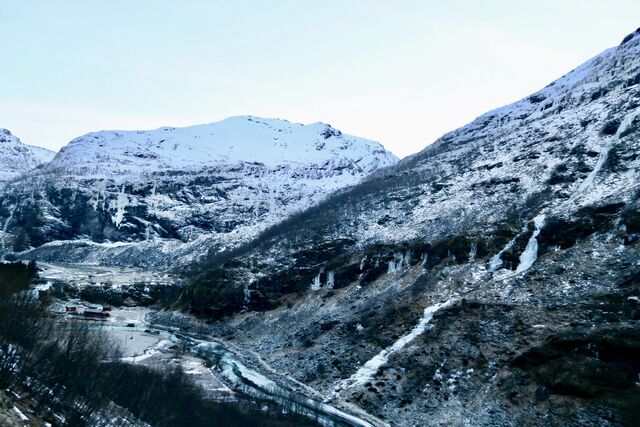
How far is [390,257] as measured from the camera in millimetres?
102562

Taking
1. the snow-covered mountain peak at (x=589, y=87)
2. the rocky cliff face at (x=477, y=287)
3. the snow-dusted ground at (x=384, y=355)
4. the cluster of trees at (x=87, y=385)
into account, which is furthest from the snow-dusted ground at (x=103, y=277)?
the snow-covered mountain peak at (x=589, y=87)

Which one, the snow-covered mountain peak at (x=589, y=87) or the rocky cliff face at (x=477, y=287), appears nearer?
the rocky cliff face at (x=477, y=287)

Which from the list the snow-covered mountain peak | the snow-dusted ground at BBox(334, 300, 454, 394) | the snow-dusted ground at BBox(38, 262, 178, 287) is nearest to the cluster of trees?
the snow-dusted ground at BBox(334, 300, 454, 394)

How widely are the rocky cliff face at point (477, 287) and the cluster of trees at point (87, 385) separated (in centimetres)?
1738

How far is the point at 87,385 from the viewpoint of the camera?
43375 millimetres

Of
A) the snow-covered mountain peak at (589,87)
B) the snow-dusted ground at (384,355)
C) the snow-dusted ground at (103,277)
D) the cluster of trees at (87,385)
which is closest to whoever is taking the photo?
the cluster of trees at (87,385)

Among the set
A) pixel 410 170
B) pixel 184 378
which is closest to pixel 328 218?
pixel 410 170

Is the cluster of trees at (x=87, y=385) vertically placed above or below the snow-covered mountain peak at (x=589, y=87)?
below

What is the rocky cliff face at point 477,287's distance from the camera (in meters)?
54.0

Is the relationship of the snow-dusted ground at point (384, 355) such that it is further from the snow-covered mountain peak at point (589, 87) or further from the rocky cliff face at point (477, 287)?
the snow-covered mountain peak at point (589, 87)

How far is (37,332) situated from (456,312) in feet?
171

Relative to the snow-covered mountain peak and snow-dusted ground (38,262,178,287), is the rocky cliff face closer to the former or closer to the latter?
the snow-covered mountain peak

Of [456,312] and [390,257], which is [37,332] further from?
[390,257]

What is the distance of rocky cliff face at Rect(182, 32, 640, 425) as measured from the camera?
54.0m
